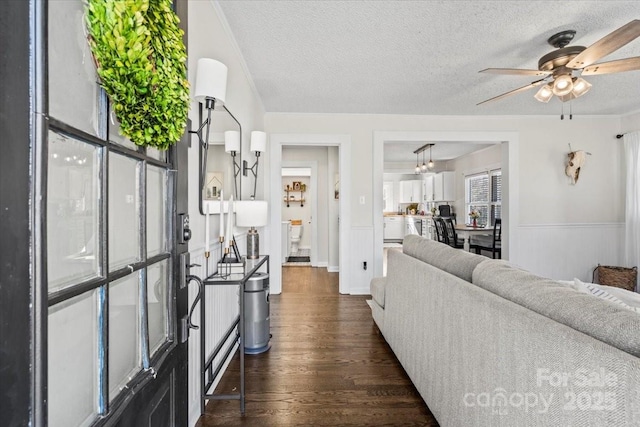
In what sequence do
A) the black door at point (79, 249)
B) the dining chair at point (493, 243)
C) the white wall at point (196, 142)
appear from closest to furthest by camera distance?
1. the black door at point (79, 249)
2. the white wall at point (196, 142)
3. the dining chair at point (493, 243)

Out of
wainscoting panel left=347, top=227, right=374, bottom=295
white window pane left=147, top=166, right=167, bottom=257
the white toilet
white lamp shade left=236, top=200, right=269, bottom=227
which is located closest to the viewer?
white window pane left=147, top=166, right=167, bottom=257

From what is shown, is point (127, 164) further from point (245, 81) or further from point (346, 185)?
point (346, 185)

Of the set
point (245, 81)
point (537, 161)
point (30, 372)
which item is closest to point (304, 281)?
point (245, 81)

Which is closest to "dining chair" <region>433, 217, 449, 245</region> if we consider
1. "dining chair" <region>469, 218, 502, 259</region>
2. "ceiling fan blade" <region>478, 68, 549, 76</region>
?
"dining chair" <region>469, 218, 502, 259</region>

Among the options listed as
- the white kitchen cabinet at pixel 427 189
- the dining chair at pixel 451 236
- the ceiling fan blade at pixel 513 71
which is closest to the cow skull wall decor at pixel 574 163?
the dining chair at pixel 451 236

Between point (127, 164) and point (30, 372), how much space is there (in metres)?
0.48

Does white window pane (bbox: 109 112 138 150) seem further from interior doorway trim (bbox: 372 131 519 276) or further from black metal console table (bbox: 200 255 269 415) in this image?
interior doorway trim (bbox: 372 131 519 276)

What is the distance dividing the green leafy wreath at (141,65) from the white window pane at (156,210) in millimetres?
118

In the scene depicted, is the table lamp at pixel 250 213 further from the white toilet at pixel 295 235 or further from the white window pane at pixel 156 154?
the white toilet at pixel 295 235

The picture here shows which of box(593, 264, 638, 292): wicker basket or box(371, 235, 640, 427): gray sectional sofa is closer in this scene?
box(371, 235, 640, 427): gray sectional sofa

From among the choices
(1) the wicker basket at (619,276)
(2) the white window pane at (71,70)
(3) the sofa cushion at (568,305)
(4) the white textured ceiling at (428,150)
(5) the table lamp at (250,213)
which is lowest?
(1) the wicker basket at (619,276)

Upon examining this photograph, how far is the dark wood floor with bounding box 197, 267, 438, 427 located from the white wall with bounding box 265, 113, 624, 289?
60.0 inches

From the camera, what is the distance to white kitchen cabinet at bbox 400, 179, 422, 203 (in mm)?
9497

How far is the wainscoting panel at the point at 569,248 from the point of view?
433cm
